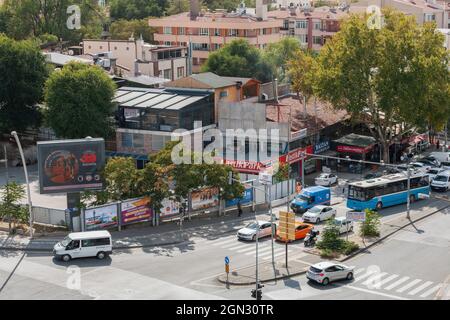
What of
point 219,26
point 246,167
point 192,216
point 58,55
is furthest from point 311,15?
point 192,216

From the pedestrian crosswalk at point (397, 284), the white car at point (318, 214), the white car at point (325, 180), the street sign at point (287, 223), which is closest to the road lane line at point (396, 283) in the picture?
the pedestrian crosswalk at point (397, 284)

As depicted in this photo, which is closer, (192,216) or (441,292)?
(441,292)

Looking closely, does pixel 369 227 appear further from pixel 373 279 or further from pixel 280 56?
pixel 280 56

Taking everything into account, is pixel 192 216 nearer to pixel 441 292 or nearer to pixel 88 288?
pixel 88 288

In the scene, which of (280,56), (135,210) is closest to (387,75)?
(135,210)

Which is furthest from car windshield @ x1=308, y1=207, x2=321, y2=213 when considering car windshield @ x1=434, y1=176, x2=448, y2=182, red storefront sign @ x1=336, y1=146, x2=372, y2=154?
red storefront sign @ x1=336, y1=146, x2=372, y2=154

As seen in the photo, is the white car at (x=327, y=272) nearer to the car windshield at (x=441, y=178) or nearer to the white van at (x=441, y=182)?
the white van at (x=441, y=182)
